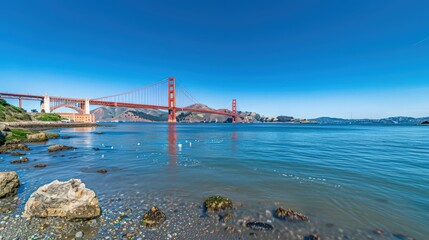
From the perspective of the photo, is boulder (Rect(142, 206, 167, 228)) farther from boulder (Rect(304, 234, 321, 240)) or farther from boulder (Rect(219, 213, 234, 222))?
boulder (Rect(304, 234, 321, 240))

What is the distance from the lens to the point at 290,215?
543cm

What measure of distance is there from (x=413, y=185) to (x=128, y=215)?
11321mm

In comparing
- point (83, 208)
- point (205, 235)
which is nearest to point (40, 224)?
point (83, 208)

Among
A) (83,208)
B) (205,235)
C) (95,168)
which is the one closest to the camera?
(205,235)

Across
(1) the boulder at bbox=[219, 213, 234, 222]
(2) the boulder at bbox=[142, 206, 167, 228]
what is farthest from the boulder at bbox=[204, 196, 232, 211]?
(2) the boulder at bbox=[142, 206, 167, 228]

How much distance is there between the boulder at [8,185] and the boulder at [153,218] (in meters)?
5.04

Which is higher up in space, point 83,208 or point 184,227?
point 83,208

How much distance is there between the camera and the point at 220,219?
Answer: 5.29 m

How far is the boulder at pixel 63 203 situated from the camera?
504cm

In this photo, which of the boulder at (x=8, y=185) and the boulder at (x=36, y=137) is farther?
the boulder at (x=36, y=137)

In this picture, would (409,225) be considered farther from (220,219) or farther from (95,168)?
(95,168)

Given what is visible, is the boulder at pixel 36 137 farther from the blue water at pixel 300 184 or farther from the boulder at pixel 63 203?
the boulder at pixel 63 203

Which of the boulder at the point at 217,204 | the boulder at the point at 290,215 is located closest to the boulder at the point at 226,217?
the boulder at the point at 217,204

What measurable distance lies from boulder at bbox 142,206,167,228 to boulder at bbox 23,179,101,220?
136cm
